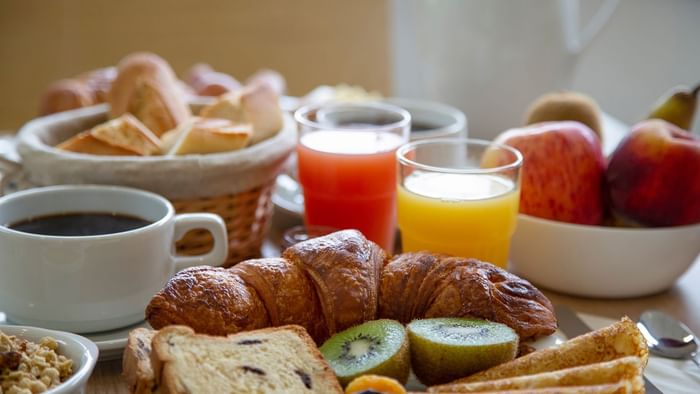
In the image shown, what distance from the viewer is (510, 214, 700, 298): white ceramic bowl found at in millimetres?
1191

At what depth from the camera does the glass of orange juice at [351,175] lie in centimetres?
129

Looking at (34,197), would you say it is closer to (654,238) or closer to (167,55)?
(654,238)

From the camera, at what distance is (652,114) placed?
4.67 ft

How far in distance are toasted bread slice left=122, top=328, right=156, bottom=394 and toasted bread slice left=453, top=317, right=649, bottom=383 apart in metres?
0.32

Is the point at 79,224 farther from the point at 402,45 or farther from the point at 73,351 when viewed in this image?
the point at 402,45

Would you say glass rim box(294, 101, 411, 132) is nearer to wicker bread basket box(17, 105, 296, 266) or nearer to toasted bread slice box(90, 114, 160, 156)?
wicker bread basket box(17, 105, 296, 266)

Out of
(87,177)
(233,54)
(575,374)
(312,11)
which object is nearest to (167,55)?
(233,54)

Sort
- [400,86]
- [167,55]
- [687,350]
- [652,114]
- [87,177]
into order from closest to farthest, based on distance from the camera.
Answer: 1. [687,350]
2. [87,177]
3. [652,114]
4. [400,86]
5. [167,55]

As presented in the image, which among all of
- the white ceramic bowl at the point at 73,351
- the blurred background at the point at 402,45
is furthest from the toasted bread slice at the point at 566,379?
the blurred background at the point at 402,45

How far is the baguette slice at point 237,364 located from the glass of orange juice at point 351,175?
0.46m

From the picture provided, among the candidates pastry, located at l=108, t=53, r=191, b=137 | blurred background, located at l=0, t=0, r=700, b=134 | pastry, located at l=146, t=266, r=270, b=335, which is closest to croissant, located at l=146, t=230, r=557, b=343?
pastry, located at l=146, t=266, r=270, b=335

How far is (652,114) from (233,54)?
7.87 ft

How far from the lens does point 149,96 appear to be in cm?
142

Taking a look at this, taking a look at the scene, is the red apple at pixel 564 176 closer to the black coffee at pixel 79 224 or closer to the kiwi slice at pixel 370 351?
the kiwi slice at pixel 370 351
